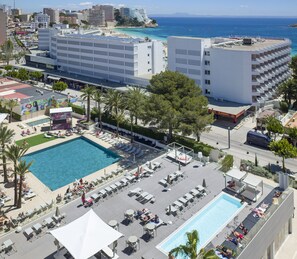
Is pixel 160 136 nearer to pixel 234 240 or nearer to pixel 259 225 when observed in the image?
pixel 259 225

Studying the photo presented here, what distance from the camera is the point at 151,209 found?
2777cm

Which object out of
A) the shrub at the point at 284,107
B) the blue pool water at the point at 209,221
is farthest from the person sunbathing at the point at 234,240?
the shrub at the point at 284,107

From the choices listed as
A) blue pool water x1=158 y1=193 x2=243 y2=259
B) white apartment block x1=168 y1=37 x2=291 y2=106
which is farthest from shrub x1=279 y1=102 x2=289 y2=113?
blue pool water x1=158 y1=193 x2=243 y2=259

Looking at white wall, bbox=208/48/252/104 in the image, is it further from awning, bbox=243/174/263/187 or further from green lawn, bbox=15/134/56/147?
awning, bbox=243/174/263/187

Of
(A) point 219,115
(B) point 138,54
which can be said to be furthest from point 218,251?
(B) point 138,54

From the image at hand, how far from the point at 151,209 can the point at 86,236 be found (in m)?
7.55

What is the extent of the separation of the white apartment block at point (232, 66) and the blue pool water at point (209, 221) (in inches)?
1488

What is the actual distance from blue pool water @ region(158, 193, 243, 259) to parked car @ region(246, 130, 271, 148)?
2264 centimetres

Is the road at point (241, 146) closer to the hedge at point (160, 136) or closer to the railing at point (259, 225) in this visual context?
the hedge at point (160, 136)

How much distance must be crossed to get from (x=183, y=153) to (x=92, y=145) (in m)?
20.6

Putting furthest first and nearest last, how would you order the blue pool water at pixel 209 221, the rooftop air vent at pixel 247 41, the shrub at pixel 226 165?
the rooftop air vent at pixel 247 41
the shrub at pixel 226 165
the blue pool water at pixel 209 221

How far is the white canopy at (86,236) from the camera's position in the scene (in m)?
20.7

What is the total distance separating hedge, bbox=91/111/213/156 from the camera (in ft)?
147


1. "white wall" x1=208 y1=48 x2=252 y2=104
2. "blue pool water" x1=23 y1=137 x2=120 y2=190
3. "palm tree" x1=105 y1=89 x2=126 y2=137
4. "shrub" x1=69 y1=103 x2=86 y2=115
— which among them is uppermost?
"white wall" x1=208 y1=48 x2=252 y2=104
